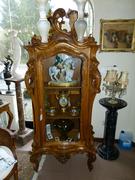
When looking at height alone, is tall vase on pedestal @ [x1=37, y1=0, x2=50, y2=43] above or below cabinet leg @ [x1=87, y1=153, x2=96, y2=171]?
above

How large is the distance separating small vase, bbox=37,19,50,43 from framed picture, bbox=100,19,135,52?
0.86 meters

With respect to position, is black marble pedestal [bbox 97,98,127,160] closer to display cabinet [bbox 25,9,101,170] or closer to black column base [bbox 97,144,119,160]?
black column base [bbox 97,144,119,160]

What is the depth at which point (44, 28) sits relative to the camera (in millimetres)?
1820

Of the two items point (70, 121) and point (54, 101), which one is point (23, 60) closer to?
point (54, 101)

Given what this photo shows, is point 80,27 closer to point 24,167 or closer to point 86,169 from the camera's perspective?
point 86,169

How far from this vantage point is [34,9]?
2.75 meters

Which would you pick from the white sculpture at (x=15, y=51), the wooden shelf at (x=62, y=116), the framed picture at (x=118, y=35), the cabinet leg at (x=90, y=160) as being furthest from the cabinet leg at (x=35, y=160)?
the framed picture at (x=118, y=35)

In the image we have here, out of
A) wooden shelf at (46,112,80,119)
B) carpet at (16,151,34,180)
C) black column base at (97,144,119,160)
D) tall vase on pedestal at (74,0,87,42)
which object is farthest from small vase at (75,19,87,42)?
carpet at (16,151,34,180)

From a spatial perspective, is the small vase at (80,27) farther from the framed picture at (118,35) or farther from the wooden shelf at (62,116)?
the wooden shelf at (62,116)

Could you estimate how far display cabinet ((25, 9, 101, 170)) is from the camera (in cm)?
184

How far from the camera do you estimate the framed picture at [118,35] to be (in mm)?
2340

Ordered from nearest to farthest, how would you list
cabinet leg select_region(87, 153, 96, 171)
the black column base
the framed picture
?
cabinet leg select_region(87, 153, 96, 171) < the framed picture < the black column base

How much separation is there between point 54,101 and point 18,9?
1519mm

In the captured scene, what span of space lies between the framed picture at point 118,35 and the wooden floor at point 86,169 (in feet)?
4.73
